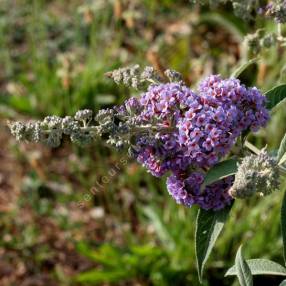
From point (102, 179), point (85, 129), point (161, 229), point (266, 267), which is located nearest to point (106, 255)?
point (161, 229)

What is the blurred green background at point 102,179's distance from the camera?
3.12 meters

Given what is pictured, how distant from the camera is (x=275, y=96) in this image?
1.68m

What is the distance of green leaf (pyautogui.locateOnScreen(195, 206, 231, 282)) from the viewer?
5.05ft

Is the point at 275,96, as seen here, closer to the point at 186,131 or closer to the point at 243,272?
the point at 186,131

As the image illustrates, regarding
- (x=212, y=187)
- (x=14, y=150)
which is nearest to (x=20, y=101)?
(x=14, y=150)

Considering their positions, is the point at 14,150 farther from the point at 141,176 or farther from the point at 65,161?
the point at 141,176

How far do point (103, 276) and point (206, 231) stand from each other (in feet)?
5.29

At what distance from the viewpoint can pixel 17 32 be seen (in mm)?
5070

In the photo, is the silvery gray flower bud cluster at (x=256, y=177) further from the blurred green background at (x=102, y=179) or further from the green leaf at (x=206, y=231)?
the blurred green background at (x=102, y=179)

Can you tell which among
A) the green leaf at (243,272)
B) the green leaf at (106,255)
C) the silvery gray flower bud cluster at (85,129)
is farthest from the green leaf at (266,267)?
the green leaf at (106,255)

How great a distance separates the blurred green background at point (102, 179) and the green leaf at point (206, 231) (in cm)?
101

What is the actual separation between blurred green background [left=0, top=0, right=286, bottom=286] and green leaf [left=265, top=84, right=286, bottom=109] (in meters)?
1.00

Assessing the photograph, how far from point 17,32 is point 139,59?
4.51 feet

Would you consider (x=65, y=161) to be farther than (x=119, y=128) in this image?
Yes
